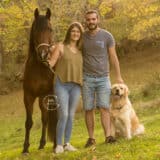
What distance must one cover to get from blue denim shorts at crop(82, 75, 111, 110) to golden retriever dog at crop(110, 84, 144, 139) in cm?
17

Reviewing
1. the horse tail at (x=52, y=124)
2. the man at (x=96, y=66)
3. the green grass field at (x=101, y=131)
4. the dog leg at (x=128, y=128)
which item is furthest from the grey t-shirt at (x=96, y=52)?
the green grass field at (x=101, y=131)

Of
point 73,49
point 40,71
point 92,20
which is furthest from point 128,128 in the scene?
point 92,20

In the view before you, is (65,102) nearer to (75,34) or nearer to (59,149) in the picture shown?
(59,149)

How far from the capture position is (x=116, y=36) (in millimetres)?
29531

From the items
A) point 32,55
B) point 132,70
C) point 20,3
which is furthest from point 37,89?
point 132,70

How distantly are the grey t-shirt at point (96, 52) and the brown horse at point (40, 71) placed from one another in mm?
680

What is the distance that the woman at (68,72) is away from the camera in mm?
7496

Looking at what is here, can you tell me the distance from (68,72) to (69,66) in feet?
0.35

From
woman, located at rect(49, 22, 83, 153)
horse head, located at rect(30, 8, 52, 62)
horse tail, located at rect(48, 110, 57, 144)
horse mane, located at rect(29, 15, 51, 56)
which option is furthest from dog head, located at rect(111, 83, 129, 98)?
horse mane, located at rect(29, 15, 51, 56)

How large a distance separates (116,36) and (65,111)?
22.5 m

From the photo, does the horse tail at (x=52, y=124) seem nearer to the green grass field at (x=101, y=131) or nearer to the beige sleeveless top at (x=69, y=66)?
the green grass field at (x=101, y=131)

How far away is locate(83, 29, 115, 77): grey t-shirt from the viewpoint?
7.72 metres

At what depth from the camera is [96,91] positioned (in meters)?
7.99

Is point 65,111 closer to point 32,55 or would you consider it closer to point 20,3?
point 32,55
